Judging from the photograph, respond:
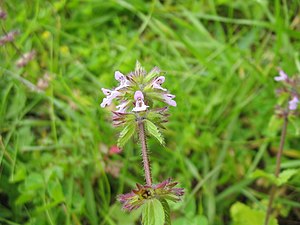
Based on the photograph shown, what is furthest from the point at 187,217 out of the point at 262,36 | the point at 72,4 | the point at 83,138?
the point at 72,4

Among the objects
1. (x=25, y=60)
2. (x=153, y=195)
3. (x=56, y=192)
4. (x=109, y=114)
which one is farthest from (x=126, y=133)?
(x=25, y=60)

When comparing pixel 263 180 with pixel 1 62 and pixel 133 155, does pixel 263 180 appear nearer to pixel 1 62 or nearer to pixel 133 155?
pixel 133 155

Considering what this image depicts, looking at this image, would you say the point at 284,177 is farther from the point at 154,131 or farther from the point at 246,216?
the point at 154,131

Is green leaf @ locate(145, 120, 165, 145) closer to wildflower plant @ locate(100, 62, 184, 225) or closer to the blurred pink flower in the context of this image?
wildflower plant @ locate(100, 62, 184, 225)

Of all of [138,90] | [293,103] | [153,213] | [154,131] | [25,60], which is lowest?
[153,213]

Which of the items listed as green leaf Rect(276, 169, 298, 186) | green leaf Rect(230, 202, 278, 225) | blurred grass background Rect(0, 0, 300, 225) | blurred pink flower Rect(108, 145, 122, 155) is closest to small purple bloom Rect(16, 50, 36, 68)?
blurred grass background Rect(0, 0, 300, 225)
